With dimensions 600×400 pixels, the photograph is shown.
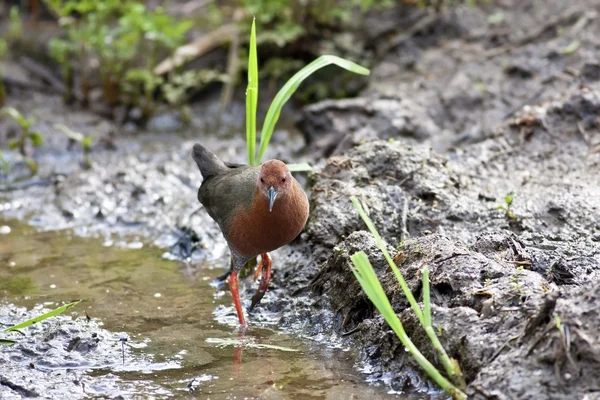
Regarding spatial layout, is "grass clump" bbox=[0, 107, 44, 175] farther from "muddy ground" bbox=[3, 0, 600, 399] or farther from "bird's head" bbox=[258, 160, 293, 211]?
"bird's head" bbox=[258, 160, 293, 211]

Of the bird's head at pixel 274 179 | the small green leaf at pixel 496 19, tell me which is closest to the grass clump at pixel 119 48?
the small green leaf at pixel 496 19

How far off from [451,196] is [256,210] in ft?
4.67

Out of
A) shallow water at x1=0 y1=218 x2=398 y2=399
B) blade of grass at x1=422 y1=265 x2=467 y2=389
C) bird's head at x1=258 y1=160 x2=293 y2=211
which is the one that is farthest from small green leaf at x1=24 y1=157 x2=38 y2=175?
blade of grass at x1=422 y1=265 x2=467 y2=389

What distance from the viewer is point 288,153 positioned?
8102mm

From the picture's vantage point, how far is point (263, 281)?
5.20 m

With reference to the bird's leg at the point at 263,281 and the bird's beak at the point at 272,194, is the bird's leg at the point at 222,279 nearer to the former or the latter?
the bird's leg at the point at 263,281

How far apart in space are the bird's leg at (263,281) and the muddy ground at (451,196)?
0.30 ft

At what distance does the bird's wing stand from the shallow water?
0.59 meters

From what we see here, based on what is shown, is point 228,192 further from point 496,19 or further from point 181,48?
point 496,19

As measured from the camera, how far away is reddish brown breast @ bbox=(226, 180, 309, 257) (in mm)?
4715

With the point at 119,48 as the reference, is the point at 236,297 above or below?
below

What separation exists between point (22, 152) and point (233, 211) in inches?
158

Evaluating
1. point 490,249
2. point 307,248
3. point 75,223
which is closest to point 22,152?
point 75,223

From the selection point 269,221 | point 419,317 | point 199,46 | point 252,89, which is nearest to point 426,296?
point 419,317
